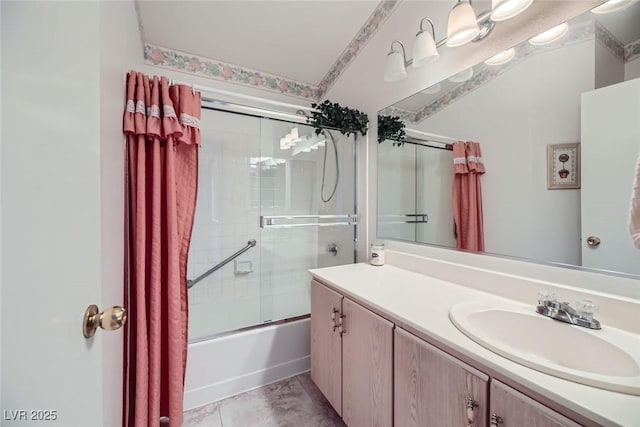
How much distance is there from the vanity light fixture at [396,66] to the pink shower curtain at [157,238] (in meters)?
1.12

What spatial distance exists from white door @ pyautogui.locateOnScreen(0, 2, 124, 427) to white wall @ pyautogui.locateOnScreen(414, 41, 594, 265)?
4.77 ft

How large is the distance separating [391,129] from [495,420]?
156 cm

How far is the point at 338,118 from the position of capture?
1817 mm

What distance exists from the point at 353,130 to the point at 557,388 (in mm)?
1711

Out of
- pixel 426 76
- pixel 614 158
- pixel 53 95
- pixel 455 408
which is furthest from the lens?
pixel 426 76

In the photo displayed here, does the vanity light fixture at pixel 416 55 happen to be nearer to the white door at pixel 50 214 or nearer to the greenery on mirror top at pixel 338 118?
the greenery on mirror top at pixel 338 118

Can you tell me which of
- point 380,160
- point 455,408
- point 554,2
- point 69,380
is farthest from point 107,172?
point 554,2

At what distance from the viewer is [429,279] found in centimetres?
130

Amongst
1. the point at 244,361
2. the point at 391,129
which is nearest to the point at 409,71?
the point at 391,129

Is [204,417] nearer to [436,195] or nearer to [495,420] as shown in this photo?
[495,420]

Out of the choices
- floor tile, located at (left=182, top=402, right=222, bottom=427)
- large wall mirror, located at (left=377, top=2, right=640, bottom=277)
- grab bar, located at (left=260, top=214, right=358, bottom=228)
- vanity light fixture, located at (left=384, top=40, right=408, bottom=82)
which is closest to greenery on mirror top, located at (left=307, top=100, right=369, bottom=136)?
vanity light fixture, located at (left=384, top=40, right=408, bottom=82)

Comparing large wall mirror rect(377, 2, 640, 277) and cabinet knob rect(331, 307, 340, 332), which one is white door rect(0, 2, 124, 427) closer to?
cabinet knob rect(331, 307, 340, 332)

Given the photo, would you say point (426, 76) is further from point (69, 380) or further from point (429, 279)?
point (69, 380)

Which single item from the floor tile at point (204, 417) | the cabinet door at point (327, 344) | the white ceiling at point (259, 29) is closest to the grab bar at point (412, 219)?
the cabinet door at point (327, 344)
